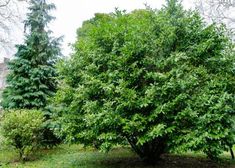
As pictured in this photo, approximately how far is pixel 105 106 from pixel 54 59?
6791 mm

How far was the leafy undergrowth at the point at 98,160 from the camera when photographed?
936cm

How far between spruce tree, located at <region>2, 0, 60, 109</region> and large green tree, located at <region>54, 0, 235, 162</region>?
12.7 ft

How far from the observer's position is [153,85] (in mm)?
7641

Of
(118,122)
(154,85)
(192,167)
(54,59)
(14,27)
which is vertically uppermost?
(14,27)

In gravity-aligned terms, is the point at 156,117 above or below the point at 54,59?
below

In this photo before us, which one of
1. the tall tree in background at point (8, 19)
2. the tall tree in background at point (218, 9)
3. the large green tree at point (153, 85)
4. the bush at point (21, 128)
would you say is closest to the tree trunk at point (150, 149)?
the large green tree at point (153, 85)

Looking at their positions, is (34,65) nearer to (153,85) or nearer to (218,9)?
(153,85)

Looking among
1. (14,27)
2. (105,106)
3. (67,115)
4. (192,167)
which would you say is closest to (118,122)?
(105,106)

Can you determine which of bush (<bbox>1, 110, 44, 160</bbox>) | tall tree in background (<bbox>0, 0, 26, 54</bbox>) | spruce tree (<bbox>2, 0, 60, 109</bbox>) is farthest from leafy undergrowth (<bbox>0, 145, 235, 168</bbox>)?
tall tree in background (<bbox>0, 0, 26, 54</bbox>)

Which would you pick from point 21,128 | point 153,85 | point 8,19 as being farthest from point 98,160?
point 8,19

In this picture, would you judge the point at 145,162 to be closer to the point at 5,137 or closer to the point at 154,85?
the point at 154,85

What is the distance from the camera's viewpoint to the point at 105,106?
25.5 feet

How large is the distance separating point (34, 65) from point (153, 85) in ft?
23.7

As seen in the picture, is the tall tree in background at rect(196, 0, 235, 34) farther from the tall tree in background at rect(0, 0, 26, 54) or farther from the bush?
the bush
